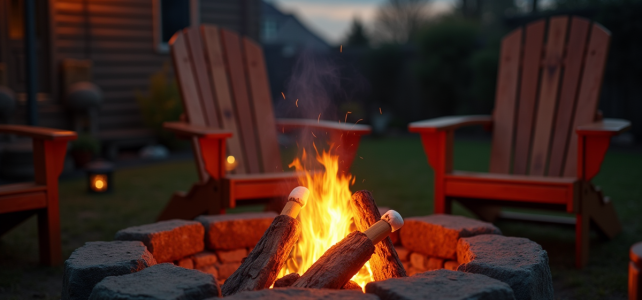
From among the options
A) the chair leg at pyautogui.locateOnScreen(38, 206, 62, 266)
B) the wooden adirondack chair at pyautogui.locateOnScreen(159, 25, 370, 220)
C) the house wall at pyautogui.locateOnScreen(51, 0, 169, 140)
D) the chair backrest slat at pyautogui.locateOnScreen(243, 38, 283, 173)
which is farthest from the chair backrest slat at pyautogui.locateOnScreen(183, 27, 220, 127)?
the house wall at pyautogui.locateOnScreen(51, 0, 169, 140)

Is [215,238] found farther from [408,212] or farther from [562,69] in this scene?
[562,69]

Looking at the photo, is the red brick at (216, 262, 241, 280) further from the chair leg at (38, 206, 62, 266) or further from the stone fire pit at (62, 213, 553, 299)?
the chair leg at (38, 206, 62, 266)

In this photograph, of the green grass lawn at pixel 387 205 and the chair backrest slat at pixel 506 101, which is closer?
the green grass lawn at pixel 387 205

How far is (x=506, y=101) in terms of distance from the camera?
324cm

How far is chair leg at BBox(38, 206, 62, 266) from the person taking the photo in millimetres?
2439

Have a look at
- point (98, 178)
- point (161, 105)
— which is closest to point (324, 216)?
point (98, 178)

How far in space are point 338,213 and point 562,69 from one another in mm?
1854

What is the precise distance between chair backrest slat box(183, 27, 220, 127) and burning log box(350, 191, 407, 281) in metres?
1.43

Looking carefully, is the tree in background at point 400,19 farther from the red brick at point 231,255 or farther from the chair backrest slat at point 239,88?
the red brick at point 231,255

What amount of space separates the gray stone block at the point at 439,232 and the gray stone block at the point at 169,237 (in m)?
0.80

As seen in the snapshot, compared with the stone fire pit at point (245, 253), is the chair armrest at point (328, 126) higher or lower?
higher

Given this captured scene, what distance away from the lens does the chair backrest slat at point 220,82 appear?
3.13m

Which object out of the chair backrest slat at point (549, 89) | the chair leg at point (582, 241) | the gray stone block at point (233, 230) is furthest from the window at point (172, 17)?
the chair leg at point (582, 241)

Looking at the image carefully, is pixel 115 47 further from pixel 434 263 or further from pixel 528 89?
pixel 434 263
